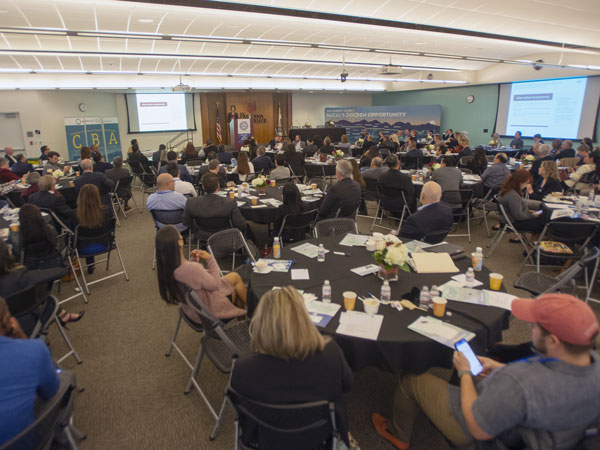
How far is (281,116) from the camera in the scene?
22.6m

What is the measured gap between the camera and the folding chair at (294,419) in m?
1.86

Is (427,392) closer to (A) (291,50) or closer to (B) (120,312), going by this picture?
(B) (120,312)

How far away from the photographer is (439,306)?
2699mm

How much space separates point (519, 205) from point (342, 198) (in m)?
2.66

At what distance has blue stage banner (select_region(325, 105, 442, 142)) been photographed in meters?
20.1

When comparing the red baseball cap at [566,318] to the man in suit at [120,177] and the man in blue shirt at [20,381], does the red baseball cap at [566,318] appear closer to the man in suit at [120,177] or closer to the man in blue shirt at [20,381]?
the man in blue shirt at [20,381]

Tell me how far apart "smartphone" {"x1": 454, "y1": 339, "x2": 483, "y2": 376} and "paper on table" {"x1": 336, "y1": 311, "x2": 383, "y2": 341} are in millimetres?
516

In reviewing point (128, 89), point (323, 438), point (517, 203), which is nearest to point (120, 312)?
point (323, 438)

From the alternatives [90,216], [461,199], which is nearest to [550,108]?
[461,199]

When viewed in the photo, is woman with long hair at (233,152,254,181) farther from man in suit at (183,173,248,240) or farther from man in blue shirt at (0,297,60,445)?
man in blue shirt at (0,297,60,445)

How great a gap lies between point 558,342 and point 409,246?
2276mm

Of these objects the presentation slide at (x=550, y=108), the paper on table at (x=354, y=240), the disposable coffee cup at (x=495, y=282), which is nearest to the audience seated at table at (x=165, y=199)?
the paper on table at (x=354, y=240)

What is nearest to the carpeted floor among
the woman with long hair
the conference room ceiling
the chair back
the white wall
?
the chair back

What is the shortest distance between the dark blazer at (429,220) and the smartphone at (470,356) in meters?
2.32
